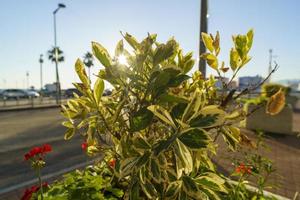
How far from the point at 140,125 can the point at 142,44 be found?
0.44 meters

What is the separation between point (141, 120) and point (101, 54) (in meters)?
0.42

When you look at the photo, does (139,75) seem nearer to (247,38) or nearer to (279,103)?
(247,38)

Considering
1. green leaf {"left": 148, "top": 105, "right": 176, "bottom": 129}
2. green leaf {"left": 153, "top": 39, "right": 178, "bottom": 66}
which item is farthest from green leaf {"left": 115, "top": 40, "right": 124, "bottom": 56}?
green leaf {"left": 148, "top": 105, "right": 176, "bottom": 129}

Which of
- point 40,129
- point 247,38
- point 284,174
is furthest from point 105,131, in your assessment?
point 40,129

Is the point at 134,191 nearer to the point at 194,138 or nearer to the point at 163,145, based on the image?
the point at 163,145

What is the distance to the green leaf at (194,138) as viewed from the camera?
4.43 ft

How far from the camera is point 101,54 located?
5.22 feet

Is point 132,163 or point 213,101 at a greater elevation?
point 213,101

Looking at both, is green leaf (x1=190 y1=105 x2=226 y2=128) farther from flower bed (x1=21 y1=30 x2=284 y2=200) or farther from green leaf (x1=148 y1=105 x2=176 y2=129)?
green leaf (x1=148 y1=105 x2=176 y2=129)

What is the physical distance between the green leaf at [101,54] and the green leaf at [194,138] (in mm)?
585

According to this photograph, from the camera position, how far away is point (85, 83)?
1762mm

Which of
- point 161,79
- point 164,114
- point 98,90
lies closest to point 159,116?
point 164,114

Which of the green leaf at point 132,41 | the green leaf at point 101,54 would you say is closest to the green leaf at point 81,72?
the green leaf at point 101,54

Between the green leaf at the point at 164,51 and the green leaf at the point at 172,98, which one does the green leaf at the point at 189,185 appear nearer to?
the green leaf at the point at 172,98
